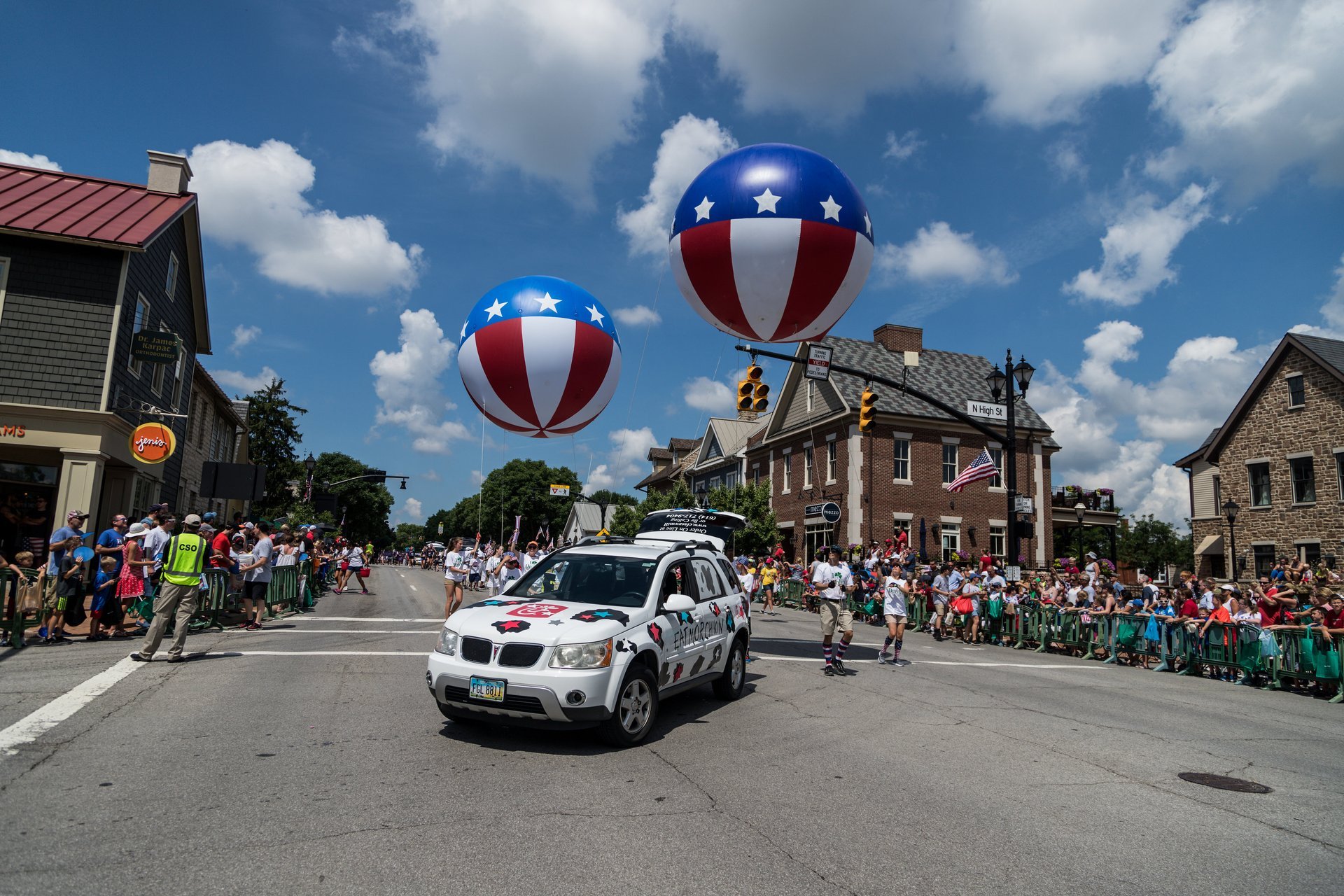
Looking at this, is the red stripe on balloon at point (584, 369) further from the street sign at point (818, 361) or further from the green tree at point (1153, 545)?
the green tree at point (1153, 545)

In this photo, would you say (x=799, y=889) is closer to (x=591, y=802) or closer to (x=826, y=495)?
(x=591, y=802)

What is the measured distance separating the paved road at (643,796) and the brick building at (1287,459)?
84.3 feet

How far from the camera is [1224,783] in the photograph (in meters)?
6.54

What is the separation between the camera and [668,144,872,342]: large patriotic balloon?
1059 centimetres

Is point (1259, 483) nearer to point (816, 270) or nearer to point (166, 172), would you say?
point (816, 270)

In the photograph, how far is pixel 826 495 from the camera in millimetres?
37625

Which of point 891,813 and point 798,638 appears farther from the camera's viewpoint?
point 798,638

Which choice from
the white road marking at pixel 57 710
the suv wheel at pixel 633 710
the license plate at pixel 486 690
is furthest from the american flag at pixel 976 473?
the white road marking at pixel 57 710

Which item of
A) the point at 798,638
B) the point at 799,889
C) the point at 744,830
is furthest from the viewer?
the point at 798,638

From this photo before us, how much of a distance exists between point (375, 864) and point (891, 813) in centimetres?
319

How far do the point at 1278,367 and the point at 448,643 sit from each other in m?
37.1

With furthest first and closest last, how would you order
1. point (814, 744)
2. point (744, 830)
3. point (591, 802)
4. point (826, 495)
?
1. point (826, 495)
2. point (814, 744)
3. point (591, 802)
4. point (744, 830)

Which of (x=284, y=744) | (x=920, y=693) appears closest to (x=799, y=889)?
(x=284, y=744)

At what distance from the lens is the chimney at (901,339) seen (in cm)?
4159
